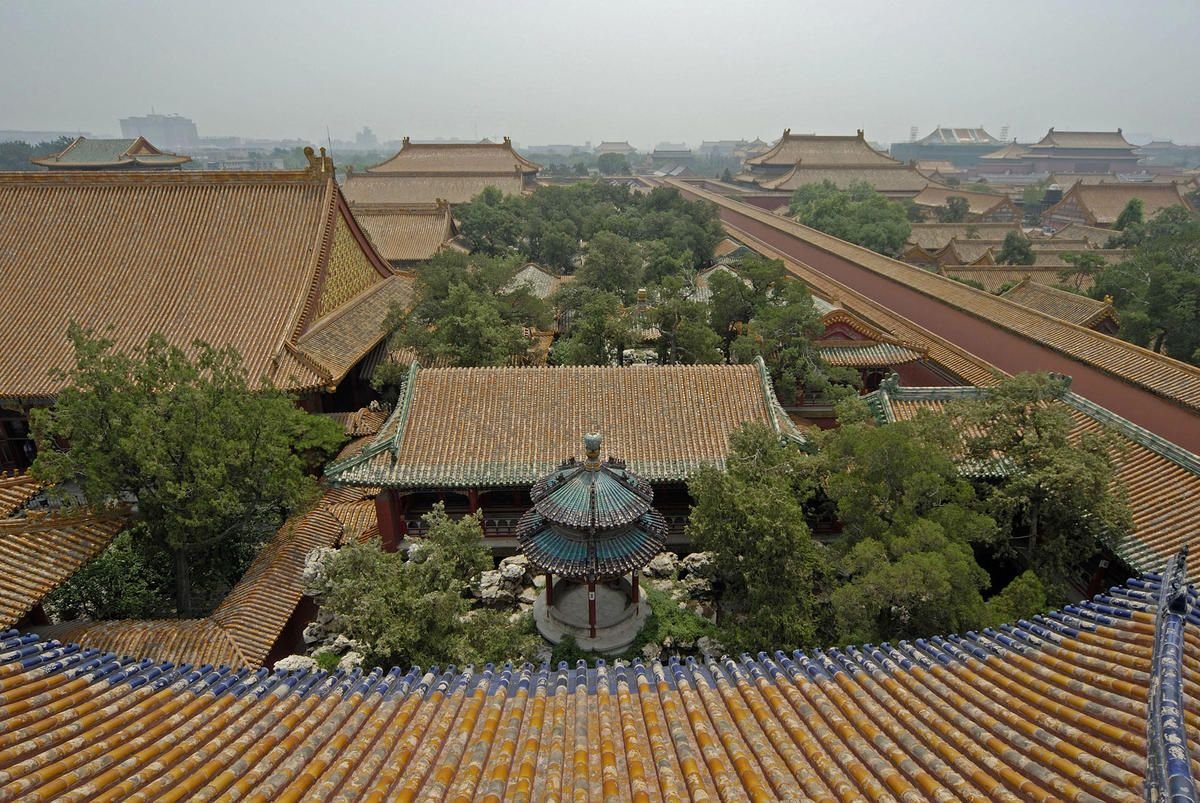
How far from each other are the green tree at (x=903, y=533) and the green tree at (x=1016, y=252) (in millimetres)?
34973

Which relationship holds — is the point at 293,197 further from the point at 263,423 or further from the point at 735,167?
the point at 735,167

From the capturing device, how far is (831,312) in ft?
71.9

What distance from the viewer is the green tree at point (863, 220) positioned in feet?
140

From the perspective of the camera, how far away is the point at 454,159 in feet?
207

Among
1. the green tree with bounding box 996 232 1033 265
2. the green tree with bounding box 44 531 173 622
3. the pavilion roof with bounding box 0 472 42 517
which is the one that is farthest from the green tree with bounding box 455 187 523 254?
the green tree with bounding box 996 232 1033 265

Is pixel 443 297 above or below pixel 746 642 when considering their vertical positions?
above

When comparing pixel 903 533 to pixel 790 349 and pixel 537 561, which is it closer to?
pixel 537 561

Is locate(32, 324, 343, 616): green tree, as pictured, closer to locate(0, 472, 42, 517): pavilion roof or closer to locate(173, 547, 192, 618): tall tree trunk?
locate(173, 547, 192, 618): tall tree trunk

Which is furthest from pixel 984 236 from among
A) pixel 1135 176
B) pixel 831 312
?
pixel 1135 176

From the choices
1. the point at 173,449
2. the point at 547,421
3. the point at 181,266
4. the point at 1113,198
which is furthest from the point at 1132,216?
the point at 173,449

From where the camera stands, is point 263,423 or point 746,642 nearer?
point 746,642

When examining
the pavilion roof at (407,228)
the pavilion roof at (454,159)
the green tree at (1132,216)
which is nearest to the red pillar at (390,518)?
the pavilion roof at (407,228)

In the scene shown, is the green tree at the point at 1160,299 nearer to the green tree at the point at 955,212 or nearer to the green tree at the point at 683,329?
the green tree at the point at 683,329

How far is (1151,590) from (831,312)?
17.4 meters
